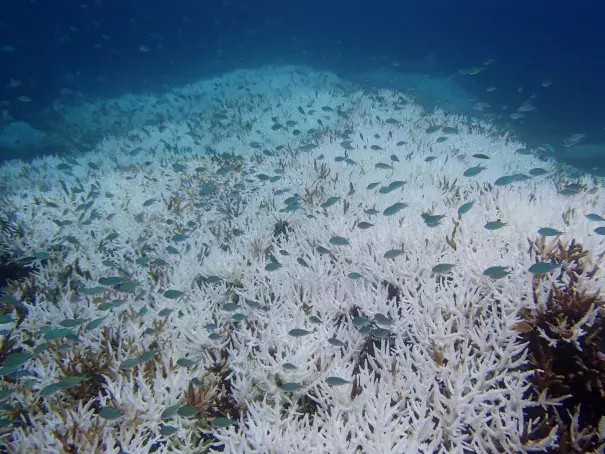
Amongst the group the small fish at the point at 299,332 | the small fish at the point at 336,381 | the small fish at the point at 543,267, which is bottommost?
the small fish at the point at 336,381

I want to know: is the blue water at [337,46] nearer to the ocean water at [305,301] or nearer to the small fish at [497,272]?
the ocean water at [305,301]

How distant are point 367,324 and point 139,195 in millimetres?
7778

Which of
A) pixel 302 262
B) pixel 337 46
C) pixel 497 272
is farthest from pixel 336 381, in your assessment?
pixel 337 46

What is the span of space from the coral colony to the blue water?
2276cm

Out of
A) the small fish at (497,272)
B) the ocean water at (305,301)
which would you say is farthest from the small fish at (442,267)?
the small fish at (497,272)

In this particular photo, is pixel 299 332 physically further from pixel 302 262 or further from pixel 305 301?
pixel 302 262

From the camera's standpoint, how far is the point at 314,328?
3.85 metres

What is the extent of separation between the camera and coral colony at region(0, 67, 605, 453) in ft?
8.79

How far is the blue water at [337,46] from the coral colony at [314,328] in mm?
22760

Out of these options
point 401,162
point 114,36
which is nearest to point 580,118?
point 401,162

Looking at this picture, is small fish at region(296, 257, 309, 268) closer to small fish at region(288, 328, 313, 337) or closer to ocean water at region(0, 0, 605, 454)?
ocean water at region(0, 0, 605, 454)

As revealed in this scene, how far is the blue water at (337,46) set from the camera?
33.3m

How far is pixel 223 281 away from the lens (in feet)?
16.5

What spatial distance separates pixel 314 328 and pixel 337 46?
55929 mm
